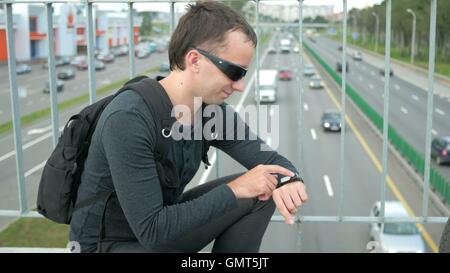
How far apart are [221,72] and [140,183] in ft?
1.56

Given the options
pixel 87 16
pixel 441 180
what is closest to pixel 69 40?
pixel 87 16

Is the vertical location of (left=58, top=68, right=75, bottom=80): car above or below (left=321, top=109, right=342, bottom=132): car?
above

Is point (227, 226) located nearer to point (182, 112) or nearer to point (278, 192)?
point (278, 192)

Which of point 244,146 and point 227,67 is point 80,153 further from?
point 244,146

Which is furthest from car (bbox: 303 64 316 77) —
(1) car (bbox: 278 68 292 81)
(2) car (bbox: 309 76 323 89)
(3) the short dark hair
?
(3) the short dark hair

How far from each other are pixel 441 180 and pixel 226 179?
12.9m

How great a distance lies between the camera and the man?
6.13ft

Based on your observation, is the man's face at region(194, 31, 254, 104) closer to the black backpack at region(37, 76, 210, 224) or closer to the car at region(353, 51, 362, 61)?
the black backpack at region(37, 76, 210, 224)

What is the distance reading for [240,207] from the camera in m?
2.09

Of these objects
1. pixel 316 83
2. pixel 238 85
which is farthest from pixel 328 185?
pixel 316 83

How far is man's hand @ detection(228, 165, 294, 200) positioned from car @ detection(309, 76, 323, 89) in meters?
35.0

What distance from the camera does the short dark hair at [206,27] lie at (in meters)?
1.96

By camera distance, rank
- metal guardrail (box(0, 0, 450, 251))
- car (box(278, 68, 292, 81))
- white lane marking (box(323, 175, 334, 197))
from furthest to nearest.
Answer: car (box(278, 68, 292, 81)), white lane marking (box(323, 175, 334, 197)), metal guardrail (box(0, 0, 450, 251))
